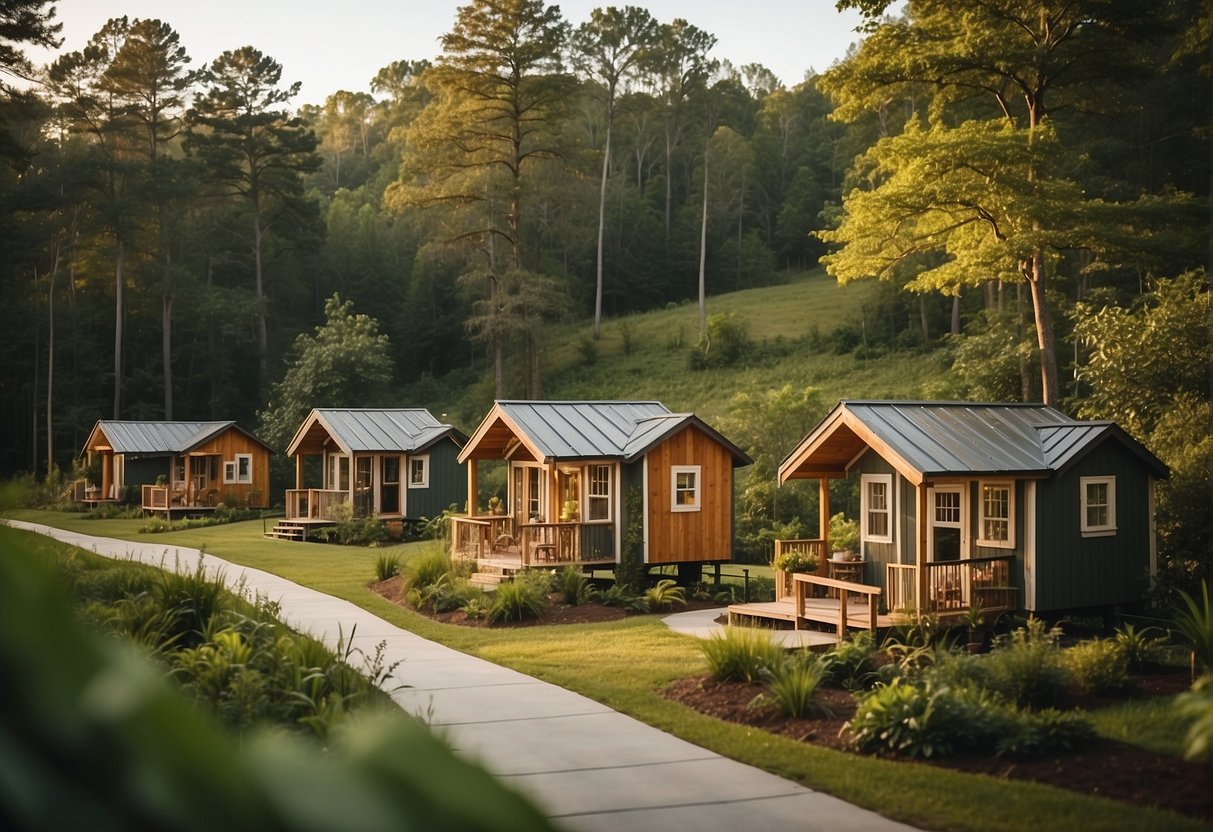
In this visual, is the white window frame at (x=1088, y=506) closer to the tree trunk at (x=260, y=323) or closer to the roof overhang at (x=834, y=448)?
the roof overhang at (x=834, y=448)

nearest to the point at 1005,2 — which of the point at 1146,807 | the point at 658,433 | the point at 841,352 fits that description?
the point at 658,433

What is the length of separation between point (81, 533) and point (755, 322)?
31.8m

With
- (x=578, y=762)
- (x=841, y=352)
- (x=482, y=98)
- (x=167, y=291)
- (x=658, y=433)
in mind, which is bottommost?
(x=578, y=762)

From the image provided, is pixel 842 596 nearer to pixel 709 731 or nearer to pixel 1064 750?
pixel 709 731

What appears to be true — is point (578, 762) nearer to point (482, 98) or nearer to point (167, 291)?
point (482, 98)

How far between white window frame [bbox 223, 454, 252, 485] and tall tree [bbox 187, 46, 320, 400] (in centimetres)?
889

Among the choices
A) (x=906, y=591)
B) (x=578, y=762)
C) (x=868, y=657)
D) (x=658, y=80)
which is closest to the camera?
(x=578, y=762)

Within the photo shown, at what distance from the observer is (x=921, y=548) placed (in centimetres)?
1555

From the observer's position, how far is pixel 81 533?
105 feet

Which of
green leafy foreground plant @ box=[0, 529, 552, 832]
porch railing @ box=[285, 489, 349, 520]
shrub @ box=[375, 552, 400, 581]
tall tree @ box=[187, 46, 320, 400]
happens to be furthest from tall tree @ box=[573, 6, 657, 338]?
green leafy foreground plant @ box=[0, 529, 552, 832]

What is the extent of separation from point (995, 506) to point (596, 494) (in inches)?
329

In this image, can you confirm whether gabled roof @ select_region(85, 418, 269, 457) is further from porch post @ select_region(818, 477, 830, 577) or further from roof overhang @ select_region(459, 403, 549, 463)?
porch post @ select_region(818, 477, 830, 577)

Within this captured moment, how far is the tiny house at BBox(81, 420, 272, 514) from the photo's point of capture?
43.4 metres

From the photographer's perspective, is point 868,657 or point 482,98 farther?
point 482,98
